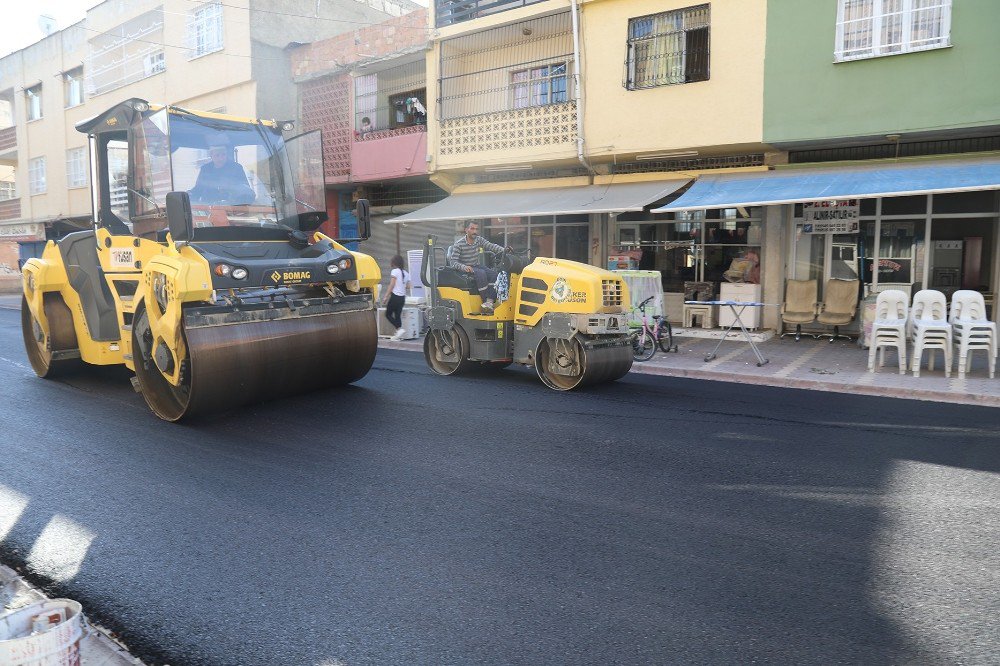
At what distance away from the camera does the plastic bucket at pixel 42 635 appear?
2.48 meters

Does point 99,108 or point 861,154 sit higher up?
point 99,108

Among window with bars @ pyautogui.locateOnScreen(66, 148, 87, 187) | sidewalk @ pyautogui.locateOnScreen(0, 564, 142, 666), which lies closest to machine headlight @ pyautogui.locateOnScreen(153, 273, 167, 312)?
sidewalk @ pyautogui.locateOnScreen(0, 564, 142, 666)

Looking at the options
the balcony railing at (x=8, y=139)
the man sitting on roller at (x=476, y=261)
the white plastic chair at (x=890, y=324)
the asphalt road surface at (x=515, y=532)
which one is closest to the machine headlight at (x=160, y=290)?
the asphalt road surface at (x=515, y=532)

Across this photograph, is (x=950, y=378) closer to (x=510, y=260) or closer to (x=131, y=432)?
(x=510, y=260)

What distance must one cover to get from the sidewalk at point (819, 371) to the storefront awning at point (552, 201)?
2.80 m

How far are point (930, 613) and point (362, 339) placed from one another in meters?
5.92

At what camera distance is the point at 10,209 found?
112 ft

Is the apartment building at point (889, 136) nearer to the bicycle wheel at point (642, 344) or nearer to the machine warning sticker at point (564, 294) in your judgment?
the bicycle wheel at point (642, 344)

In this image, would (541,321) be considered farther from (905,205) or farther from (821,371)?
(905,205)

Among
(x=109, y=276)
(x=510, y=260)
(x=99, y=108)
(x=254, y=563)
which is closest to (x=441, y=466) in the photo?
(x=254, y=563)

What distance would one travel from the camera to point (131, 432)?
6.74 m

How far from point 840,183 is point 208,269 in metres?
9.85

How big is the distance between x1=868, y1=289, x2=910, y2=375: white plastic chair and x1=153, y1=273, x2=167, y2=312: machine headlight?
843 cm

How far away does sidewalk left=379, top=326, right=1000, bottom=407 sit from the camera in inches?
344
